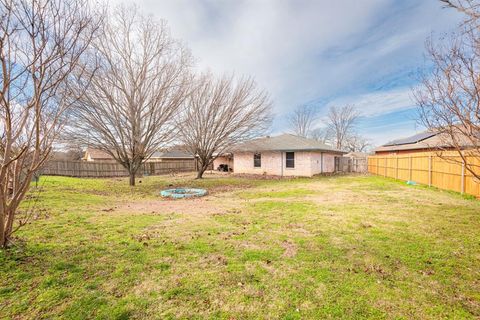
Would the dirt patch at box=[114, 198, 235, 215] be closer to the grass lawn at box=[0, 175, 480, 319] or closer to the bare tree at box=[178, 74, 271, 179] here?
the grass lawn at box=[0, 175, 480, 319]

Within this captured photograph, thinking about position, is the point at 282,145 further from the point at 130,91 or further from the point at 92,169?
the point at 92,169

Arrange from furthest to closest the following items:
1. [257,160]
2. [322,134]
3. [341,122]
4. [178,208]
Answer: [322,134], [341,122], [257,160], [178,208]

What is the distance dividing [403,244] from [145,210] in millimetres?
6890

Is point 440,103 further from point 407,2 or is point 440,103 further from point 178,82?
point 178,82

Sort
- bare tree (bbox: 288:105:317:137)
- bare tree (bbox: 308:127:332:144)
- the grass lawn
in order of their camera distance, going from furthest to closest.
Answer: bare tree (bbox: 308:127:332:144) → bare tree (bbox: 288:105:317:137) → the grass lawn

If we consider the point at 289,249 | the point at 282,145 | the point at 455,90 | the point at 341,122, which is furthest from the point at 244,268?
the point at 341,122

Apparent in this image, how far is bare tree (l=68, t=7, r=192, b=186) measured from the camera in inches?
417

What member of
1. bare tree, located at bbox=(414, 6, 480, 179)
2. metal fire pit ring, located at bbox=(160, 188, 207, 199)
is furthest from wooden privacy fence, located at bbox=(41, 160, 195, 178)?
bare tree, located at bbox=(414, 6, 480, 179)

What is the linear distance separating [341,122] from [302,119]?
855cm

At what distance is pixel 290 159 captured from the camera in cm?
1891

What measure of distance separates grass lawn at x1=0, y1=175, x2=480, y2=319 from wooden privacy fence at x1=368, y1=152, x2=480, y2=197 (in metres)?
3.26

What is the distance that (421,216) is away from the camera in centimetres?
568

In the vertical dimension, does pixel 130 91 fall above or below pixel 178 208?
above

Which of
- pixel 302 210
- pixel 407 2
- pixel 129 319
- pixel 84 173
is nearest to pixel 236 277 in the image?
pixel 129 319
